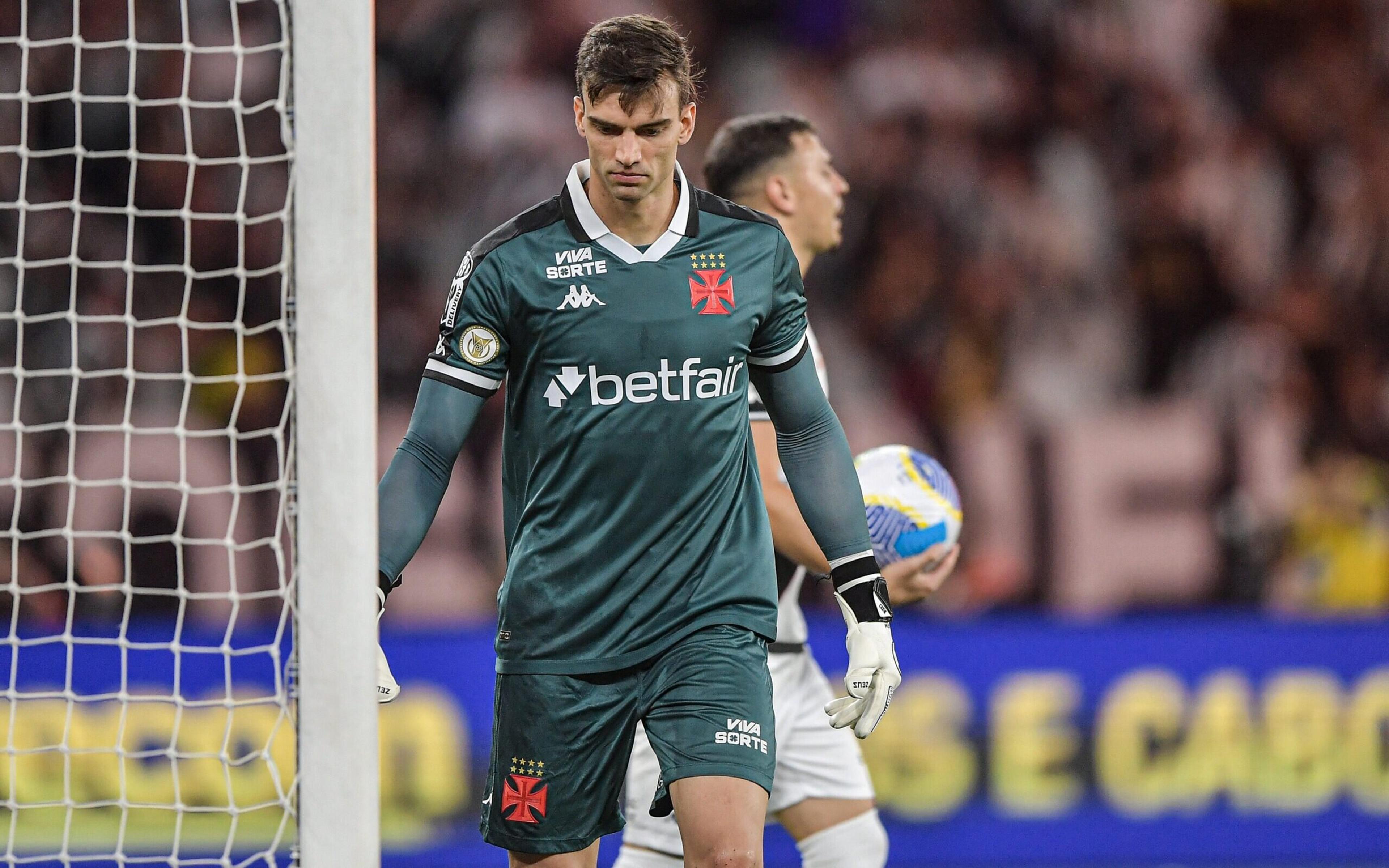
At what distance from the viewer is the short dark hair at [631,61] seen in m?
3.28

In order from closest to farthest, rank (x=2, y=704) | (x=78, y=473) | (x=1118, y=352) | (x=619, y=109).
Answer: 1. (x=619, y=109)
2. (x=2, y=704)
3. (x=78, y=473)
4. (x=1118, y=352)

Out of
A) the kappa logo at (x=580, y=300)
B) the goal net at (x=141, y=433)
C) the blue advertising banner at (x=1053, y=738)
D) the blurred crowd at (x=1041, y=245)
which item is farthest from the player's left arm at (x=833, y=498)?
the blurred crowd at (x=1041, y=245)

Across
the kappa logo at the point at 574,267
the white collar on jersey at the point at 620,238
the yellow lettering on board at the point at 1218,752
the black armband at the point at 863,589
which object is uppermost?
the white collar on jersey at the point at 620,238

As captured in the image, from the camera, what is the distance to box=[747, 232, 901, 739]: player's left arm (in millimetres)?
3574

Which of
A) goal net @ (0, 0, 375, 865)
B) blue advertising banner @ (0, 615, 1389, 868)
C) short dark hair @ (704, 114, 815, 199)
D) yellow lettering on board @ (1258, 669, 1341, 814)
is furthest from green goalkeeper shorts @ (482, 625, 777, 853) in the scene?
yellow lettering on board @ (1258, 669, 1341, 814)

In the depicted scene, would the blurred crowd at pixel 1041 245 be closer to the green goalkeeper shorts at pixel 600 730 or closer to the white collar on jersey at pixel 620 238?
the green goalkeeper shorts at pixel 600 730

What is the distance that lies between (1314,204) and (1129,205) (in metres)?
1.23

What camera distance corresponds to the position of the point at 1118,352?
30.8 ft

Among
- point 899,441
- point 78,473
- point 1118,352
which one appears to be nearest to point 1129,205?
point 1118,352

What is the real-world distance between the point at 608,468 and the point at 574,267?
0.43 metres

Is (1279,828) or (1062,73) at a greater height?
(1062,73)

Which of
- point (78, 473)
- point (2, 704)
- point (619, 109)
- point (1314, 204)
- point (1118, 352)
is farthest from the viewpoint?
point (1314, 204)

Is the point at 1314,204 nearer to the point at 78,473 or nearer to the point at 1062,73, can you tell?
the point at 1062,73

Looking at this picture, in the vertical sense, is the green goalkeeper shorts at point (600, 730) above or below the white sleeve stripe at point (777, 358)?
below
